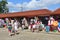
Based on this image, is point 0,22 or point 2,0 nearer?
point 0,22

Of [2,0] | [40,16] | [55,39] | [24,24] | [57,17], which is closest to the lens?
[55,39]

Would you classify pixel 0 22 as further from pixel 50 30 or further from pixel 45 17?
pixel 50 30

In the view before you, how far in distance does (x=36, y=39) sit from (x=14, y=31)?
339 centimetres

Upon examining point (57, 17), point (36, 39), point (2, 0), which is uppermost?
point (2, 0)

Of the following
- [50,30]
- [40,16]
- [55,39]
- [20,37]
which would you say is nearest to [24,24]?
[40,16]

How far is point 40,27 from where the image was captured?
21.0m

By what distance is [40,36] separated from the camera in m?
17.0

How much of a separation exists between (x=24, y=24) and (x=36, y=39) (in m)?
8.44

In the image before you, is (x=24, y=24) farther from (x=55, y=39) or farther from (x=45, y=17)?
(x=55, y=39)

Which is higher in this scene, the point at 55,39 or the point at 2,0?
the point at 2,0

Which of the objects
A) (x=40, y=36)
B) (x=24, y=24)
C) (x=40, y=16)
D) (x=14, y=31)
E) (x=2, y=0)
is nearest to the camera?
(x=40, y=36)

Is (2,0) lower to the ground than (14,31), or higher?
higher

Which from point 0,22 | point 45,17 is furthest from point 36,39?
point 0,22

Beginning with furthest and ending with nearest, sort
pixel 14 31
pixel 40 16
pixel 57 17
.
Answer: pixel 40 16 → pixel 57 17 → pixel 14 31
